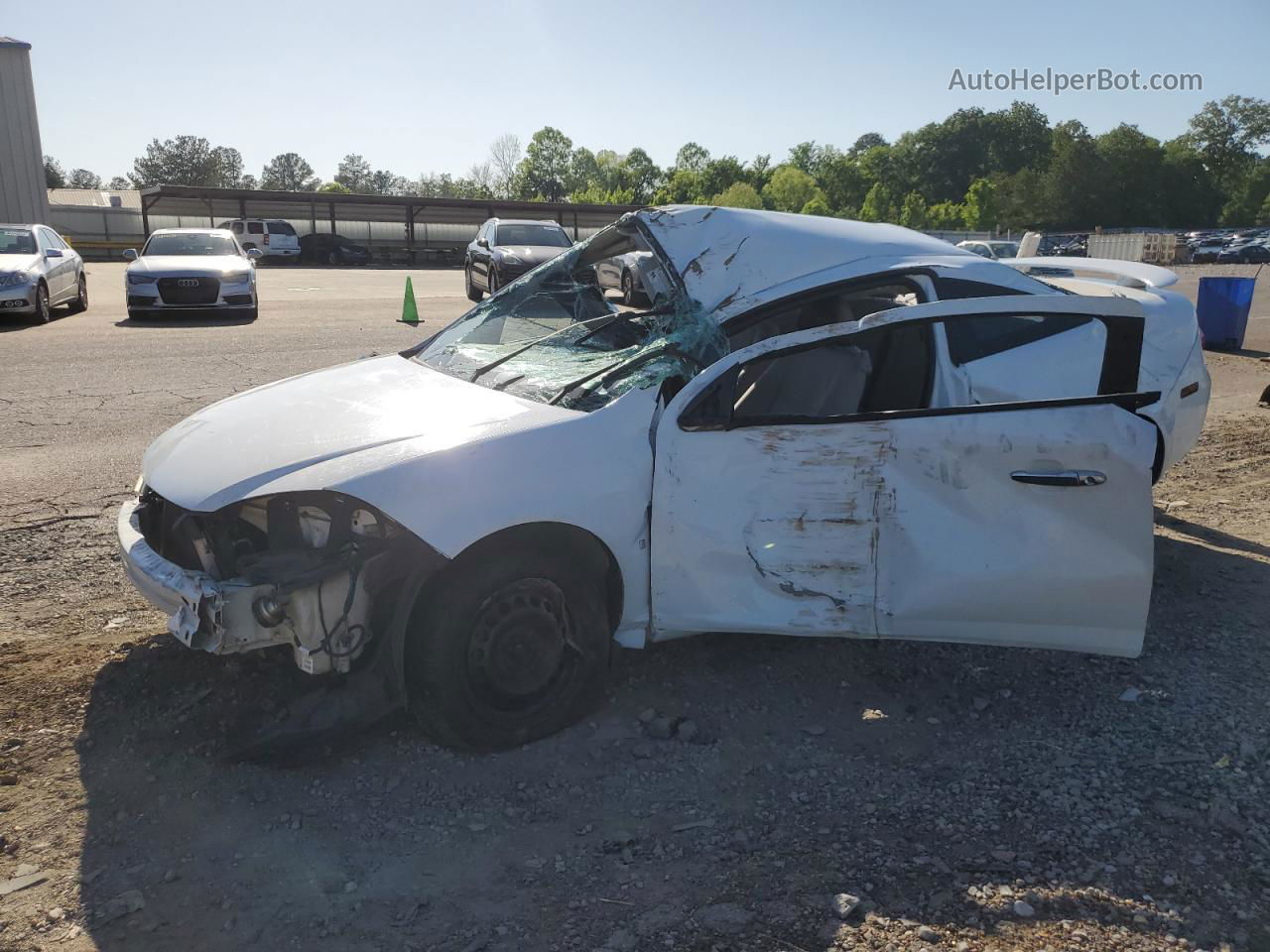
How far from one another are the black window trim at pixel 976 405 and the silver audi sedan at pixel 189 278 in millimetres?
13288

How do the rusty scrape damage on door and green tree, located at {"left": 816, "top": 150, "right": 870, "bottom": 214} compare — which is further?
green tree, located at {"left": 816, "top": 150, "right": 870, "bottom": 214}

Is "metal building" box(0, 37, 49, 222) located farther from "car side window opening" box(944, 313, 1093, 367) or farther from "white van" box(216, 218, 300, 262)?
"car side window opening" box(944, 313, 1093, 367)

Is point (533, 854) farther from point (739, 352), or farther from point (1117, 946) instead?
point (739, 352)

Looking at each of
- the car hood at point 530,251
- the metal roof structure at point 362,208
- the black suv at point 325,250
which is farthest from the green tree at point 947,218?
the car hood at point 530,251

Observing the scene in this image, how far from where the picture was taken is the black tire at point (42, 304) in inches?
530

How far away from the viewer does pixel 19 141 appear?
3266 centimetres

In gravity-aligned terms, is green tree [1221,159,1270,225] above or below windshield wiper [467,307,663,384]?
above

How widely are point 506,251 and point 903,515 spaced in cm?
1602

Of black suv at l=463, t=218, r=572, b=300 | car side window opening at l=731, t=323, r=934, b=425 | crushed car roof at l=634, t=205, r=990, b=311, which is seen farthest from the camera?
black suv at l=463, t=218, r=572, b=300

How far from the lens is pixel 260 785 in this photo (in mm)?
3100

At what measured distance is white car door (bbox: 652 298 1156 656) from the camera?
328 centimetres

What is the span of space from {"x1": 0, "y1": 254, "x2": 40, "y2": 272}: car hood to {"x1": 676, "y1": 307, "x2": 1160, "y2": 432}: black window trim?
13.3m

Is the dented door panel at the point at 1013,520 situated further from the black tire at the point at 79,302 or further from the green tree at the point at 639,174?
the green tree at the point at 639,174

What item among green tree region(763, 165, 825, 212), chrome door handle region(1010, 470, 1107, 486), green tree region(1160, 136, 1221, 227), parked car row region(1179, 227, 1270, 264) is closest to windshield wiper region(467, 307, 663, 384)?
chrome door handle region(1010, 470, 1107, 486)
